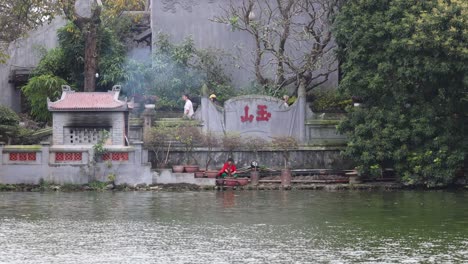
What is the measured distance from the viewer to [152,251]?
71.7ft

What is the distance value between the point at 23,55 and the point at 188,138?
13090mm

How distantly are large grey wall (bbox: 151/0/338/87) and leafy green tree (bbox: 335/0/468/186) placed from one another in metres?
7.53

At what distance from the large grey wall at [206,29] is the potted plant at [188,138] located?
6956 millimetres

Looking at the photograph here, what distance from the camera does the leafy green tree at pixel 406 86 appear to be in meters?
34.0

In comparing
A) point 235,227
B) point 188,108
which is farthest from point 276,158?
point 235,227

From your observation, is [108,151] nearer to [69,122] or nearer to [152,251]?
[69,122]

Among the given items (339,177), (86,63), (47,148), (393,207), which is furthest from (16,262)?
(86,63)

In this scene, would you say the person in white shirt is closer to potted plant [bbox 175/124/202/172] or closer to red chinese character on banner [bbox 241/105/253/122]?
potted plant [bbox 175/124/202/172]

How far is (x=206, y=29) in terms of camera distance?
145ft

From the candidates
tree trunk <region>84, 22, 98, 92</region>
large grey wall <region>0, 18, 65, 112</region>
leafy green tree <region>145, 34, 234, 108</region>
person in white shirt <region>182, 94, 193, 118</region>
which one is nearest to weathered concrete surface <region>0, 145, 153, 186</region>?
person in white shirt <region>182, 94, 193, 118</region>

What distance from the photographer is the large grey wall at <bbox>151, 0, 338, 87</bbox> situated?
44.1 meters

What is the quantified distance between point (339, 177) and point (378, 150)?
2175mm

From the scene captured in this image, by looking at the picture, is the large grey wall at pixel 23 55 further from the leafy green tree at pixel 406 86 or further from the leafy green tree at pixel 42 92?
the leafy green tree at pixel 406 86

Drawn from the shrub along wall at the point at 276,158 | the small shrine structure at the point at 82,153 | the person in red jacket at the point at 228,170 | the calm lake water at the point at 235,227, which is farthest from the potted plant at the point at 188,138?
the calm lake water at the point at 235,227
